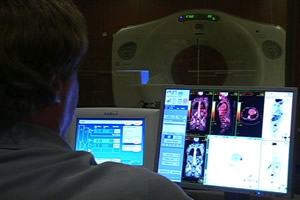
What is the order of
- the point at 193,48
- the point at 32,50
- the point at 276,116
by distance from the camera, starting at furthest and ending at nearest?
the point at 193,48 < the point at 276,116 < the point at 32,50

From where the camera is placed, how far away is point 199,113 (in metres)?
1.42

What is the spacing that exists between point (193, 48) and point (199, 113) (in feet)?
5.11

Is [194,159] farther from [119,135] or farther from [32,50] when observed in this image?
[32,50]

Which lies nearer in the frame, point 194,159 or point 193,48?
point 194,159

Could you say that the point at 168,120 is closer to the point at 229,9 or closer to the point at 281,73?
the point at 281,73

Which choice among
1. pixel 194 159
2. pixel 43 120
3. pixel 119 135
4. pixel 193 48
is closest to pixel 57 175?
pixel 43 120

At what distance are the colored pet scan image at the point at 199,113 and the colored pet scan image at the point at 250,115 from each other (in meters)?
0.10

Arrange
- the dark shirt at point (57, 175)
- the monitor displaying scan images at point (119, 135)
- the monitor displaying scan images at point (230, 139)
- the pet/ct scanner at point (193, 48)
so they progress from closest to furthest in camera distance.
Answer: the dark shirt at point (57, 175), the monitor displaying scan images at point (230, 139), the monitor displaying scan images at point (119, 135), the pet/ct scanner at point (193, 48)

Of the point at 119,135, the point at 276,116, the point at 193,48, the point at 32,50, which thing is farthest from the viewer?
the point at 193,48

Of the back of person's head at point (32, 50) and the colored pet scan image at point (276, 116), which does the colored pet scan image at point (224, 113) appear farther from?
the back of person's head at point (32, 50)

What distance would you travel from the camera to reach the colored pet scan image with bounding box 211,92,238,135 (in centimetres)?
137

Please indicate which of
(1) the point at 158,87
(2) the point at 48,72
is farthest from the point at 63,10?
(1) the point at 158,87

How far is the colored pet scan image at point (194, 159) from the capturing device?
1.38m

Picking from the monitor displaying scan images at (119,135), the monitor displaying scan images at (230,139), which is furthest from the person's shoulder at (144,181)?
the monitor displaying scan images at (119,135)
